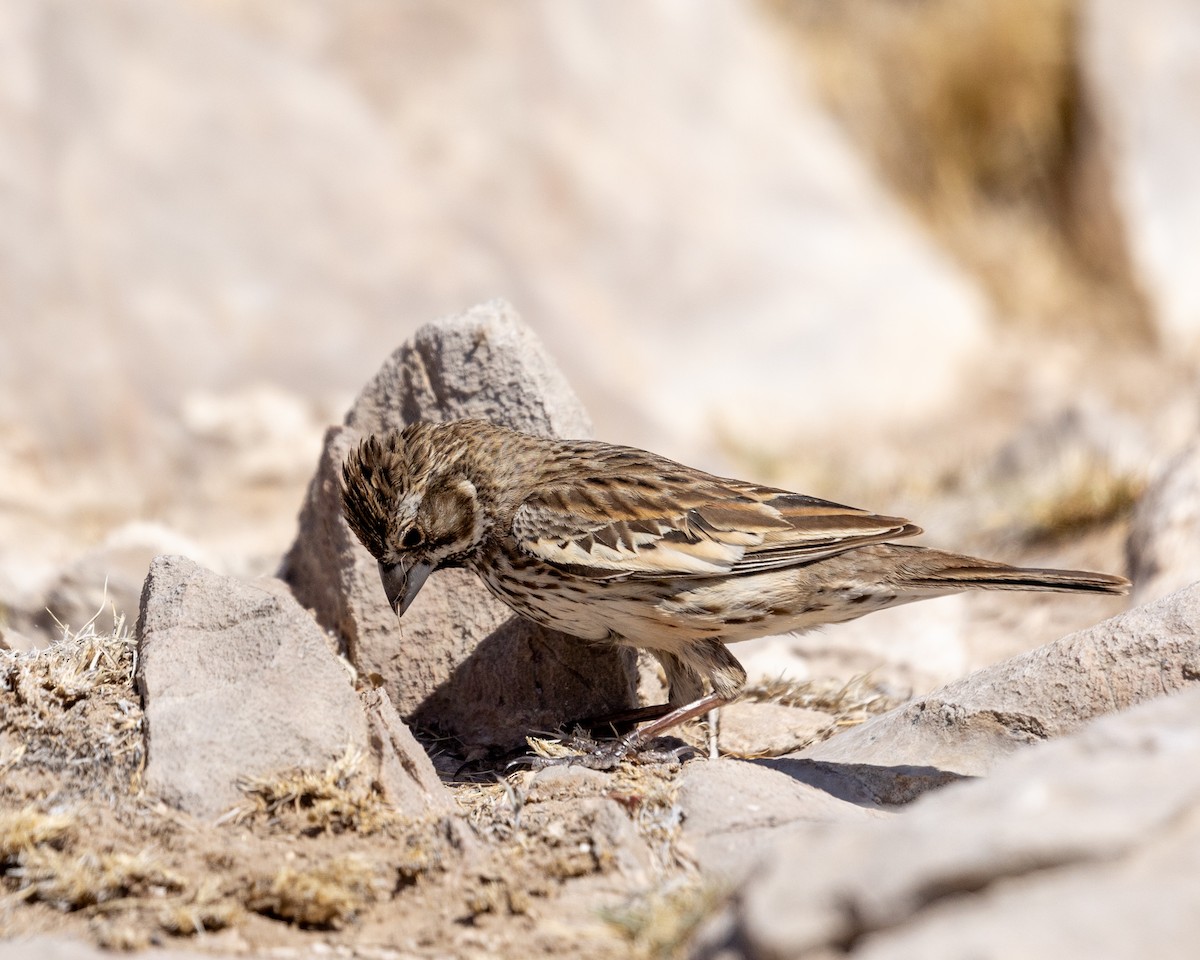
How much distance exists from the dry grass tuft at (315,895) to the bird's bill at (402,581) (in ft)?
5.38

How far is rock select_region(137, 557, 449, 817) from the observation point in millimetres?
4266

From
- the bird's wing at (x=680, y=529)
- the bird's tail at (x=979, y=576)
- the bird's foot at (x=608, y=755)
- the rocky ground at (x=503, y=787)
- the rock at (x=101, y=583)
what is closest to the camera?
the rocky ground at (x=503, y=787)

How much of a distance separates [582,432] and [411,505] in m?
1.22

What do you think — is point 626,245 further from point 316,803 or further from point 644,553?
point 316,803

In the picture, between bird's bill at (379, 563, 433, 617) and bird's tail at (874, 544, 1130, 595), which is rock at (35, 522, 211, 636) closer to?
bird's bill at (379, 563, 433, 617)

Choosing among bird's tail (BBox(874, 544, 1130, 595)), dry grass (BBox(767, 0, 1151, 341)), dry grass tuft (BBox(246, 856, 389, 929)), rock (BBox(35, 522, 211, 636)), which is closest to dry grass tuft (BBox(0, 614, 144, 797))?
dry grass tuft (BBox(246, 856, 389, 929))

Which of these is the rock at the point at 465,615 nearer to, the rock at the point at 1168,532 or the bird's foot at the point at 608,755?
the bird's foot at the point at 608,755

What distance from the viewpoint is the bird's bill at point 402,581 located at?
539cm

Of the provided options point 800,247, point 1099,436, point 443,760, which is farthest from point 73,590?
point 800,247

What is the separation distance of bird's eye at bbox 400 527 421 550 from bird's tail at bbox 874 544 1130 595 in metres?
1.83

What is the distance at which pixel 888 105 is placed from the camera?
16672mm

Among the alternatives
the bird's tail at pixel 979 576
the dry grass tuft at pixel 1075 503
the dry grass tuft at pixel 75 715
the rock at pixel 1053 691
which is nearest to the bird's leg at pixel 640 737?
the rock at pixel 1053 691

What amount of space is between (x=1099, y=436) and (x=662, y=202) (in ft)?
18.1

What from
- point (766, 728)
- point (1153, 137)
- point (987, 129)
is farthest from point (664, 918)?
point (987, 129)
